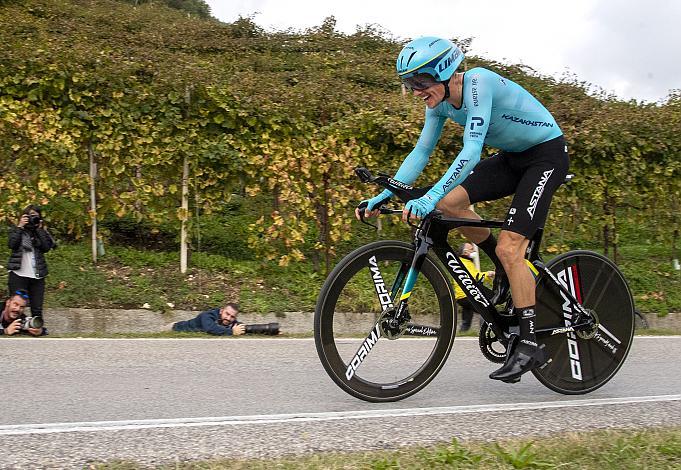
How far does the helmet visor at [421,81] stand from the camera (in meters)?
4.43

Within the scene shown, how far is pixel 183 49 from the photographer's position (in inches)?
825

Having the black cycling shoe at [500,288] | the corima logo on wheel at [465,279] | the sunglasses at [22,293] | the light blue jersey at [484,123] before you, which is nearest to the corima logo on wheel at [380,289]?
the corima logo on wheel at [465,279]

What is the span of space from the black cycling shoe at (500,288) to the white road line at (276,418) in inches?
24.9

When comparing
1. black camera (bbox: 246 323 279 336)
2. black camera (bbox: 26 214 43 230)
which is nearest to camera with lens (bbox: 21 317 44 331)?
black camera (bbox: 26 214 43 230)

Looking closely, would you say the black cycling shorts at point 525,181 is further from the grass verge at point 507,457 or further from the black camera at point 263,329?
the black camera at point 263,329

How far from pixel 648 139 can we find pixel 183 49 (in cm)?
1344

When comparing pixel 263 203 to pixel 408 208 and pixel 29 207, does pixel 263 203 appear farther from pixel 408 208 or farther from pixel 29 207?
pixel 408 208

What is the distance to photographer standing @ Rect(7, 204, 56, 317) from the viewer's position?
344 inches

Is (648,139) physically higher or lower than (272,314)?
higher

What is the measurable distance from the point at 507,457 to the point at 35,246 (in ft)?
22.4

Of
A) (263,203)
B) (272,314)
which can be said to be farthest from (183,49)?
(272,314)

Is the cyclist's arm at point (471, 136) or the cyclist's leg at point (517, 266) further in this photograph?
the cyclist's leg at point (517, 266)

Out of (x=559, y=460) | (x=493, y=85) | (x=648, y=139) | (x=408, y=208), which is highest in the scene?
(x=648, y=139)

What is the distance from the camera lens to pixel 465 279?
4.85 m
